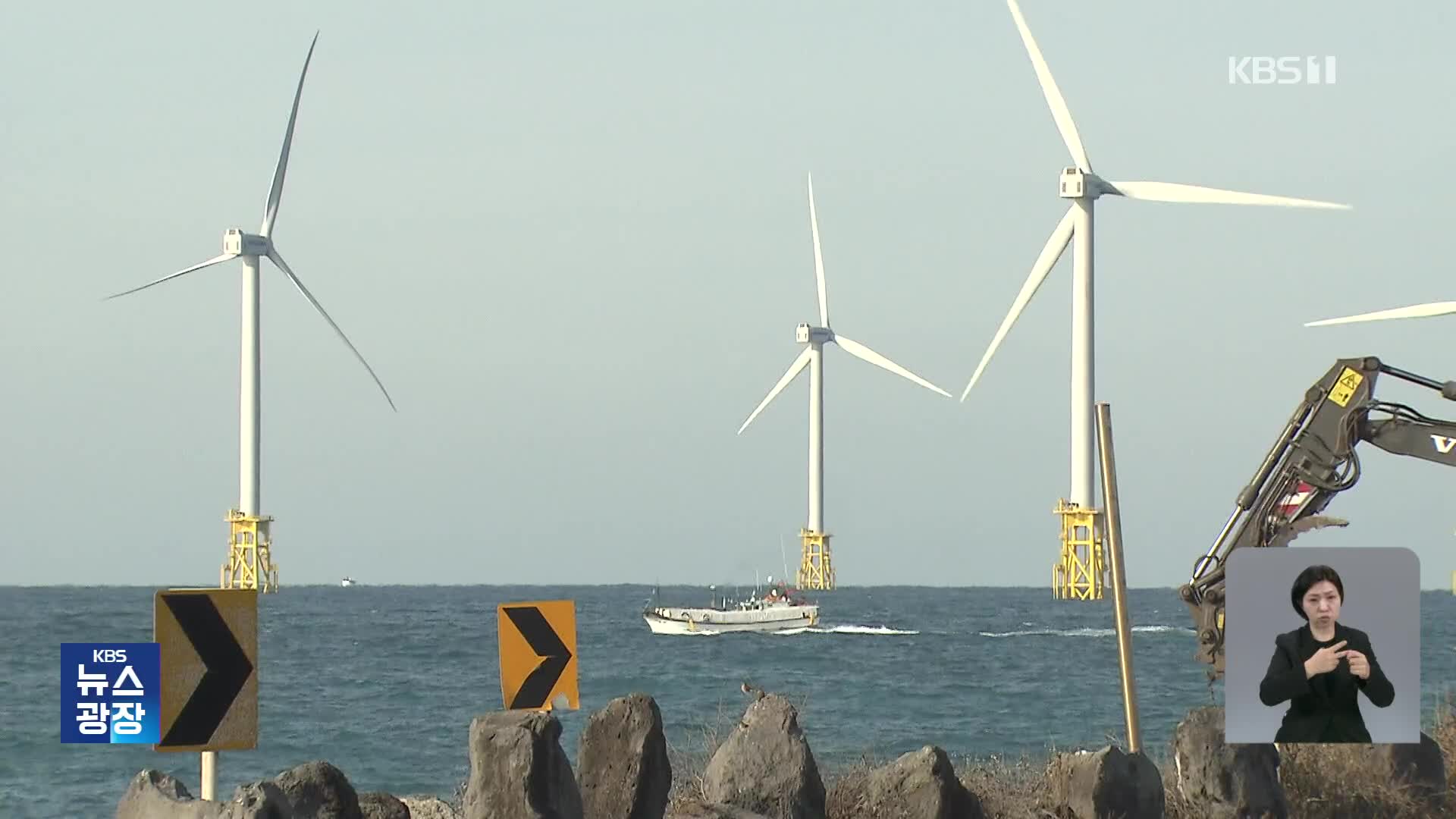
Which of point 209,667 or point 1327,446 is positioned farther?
point 1327,446

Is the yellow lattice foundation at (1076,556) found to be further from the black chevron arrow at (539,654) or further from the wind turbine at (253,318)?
the black chevron arrow at (539,654)

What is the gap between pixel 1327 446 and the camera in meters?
15.5

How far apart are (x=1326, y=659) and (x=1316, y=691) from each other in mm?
159

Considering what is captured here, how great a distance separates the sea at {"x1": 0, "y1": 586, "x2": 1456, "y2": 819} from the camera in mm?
28938

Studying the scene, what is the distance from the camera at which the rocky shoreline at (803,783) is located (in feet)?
36.8

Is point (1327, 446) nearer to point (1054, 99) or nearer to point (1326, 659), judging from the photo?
point (1326, 659)

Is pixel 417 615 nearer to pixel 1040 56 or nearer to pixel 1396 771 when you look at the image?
pixel 1040 56

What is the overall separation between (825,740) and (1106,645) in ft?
145

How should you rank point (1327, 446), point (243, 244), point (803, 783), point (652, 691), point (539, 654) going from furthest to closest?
point (243, 244) < point (652, 691) < point (1327, 446) < point (803, 783) < point (539, 654)

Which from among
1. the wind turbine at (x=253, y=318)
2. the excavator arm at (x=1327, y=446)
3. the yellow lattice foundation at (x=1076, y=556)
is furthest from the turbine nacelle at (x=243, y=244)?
the excavator arm at (x=1327, y=446)

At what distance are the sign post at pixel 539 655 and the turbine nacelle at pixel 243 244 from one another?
233 ft

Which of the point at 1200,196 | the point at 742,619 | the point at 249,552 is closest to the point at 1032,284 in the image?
the point at 1200,196

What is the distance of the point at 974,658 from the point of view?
6384 centimetres

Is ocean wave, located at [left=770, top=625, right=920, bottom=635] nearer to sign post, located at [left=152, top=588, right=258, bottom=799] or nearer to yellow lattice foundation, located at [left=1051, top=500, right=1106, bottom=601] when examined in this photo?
yellow lattice foundation, located at [left=1051, top=500, right=1106, bottom=601]
